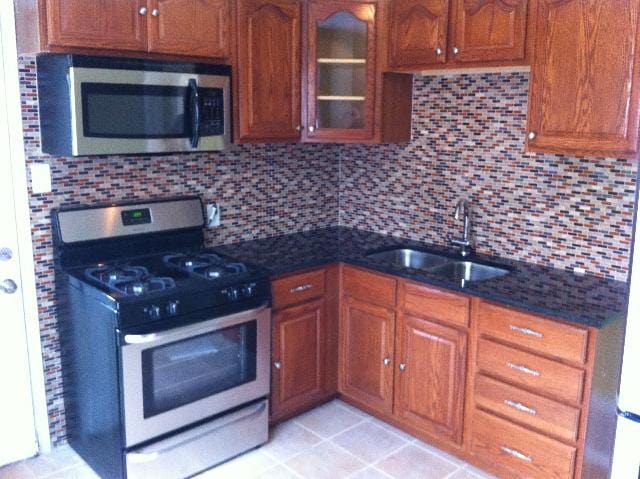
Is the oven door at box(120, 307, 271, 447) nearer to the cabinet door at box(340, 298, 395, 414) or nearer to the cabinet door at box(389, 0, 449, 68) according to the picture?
the cabinet door at box(340, 298, 395, 414)

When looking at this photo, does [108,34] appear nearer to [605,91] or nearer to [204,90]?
[204,90]

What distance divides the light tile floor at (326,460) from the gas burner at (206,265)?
848 mm

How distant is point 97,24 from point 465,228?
6.24 feet

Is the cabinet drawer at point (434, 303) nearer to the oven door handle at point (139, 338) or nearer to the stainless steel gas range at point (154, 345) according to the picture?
the stainless steel gas range at point (154, 345)

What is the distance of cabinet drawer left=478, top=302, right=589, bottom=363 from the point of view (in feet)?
7.44

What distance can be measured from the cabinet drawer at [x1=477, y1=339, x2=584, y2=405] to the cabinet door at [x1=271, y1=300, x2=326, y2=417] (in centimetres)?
84

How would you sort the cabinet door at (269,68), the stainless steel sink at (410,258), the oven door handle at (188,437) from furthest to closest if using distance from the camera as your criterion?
the stainless steel sink at (410,258) → the cabinet door at (269,68) → the oven door handle at (188,437)

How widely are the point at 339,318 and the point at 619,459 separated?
1.58 m

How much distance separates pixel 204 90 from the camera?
2.67 meters

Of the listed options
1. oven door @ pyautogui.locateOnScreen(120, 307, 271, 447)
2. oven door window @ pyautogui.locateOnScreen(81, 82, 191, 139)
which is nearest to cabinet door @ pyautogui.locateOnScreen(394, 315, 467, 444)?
oven door @ pyautogui.locateOnScreen(120, 307, 271, 447)

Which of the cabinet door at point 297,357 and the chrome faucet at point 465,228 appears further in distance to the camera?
the chrome faucet at point 465,228

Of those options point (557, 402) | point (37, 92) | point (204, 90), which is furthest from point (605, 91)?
point (37, 92)

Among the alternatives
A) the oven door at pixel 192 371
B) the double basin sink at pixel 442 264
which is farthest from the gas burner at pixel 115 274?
the double basin sink at pixel 442 264

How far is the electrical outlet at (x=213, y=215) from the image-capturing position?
10.4 feet
